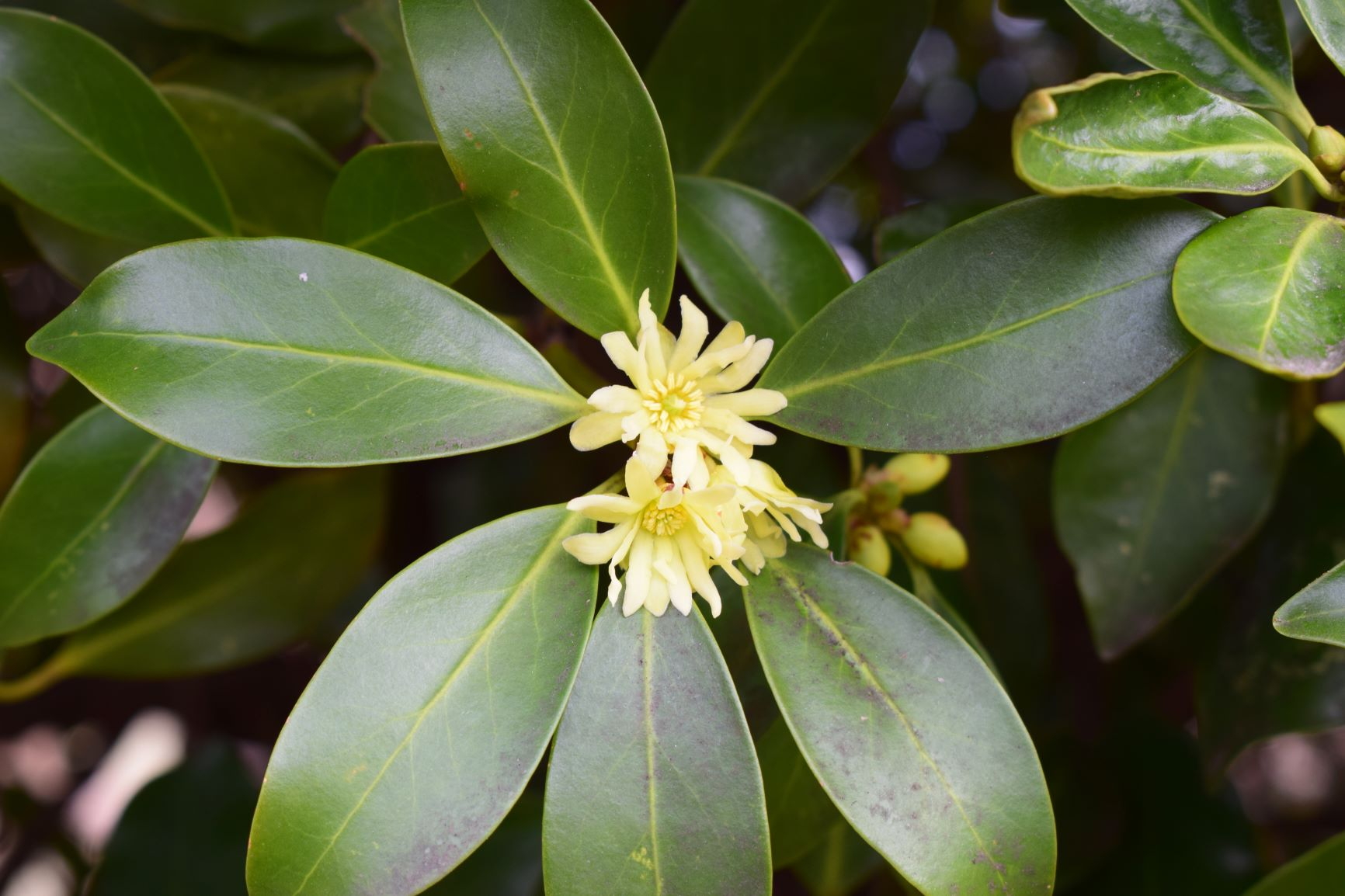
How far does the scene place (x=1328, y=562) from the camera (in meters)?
1.03

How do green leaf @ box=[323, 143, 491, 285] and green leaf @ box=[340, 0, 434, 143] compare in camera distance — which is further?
green leaf @ box=[340, 0, 434, 143]

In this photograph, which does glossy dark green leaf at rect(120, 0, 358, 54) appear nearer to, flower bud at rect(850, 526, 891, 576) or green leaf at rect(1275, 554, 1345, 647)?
flower bud at rect(850, 526, 891, 576)

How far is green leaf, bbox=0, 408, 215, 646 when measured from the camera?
3.13 feet

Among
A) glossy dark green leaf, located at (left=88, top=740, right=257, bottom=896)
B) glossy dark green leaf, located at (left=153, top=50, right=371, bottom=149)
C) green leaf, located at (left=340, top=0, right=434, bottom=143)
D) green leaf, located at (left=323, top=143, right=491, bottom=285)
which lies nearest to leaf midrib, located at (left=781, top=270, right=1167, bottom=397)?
green leaf, located at (left=323, top=143, right=491, bottom=285)

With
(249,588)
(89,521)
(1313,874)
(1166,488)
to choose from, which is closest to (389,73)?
(89,521)

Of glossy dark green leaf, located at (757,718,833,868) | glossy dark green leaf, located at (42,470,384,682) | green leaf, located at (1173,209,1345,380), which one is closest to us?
green leaf, located at (1173,209,1345,380)

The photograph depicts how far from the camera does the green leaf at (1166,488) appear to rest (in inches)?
40.5

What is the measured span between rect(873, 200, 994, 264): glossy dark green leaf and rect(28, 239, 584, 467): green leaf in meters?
0.44

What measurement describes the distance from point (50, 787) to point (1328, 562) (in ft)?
6.26

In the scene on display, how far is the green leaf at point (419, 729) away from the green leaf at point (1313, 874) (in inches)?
30.4

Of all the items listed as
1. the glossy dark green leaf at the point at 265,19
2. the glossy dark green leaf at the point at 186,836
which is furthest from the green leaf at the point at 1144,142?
the glossy dark green leaf at the point at 186,836

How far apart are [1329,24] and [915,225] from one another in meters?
0.39

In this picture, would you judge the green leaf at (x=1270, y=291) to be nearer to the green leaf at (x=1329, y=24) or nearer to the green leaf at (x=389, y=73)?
the green leaf at (x=1329, y=24)

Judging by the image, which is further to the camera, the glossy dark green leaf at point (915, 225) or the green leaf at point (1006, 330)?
the glossy dark green leaf at point (915, 225)
